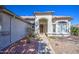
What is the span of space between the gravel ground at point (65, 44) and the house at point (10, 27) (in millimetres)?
1047

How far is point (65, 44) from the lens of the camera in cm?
672

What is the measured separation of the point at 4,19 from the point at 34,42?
1309mm

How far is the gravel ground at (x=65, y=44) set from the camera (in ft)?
21.9

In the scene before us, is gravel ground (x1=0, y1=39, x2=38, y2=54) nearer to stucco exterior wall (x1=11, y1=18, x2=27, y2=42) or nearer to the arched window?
stucco exterior wall (x1=11, y1=18, x2=27, y2=42)

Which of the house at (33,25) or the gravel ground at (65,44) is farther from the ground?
the house at (33,25)

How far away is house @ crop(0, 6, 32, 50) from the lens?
261 inches

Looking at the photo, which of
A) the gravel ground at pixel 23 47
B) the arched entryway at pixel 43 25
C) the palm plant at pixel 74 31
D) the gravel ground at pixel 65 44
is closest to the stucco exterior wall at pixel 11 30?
the gravel ground at pixel 23 47

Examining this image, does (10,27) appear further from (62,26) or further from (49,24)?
(62,26)

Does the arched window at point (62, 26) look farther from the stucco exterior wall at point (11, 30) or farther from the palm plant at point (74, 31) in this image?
the stucco exterior wall at point (11, 30)

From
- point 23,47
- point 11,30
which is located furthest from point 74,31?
point 11,30

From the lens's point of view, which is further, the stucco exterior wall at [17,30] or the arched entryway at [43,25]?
the stucco exterior wall at [17,30]

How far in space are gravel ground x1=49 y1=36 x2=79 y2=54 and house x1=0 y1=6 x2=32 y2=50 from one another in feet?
3.43
